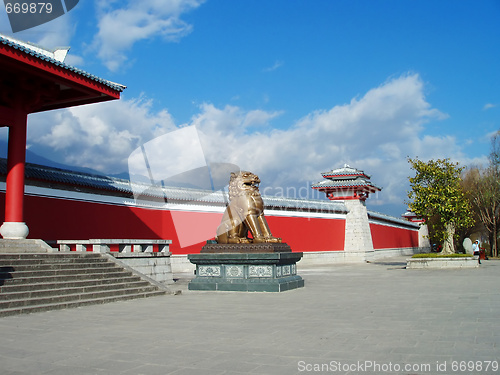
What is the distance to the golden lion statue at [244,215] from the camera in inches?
398

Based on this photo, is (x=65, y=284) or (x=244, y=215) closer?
(x=65, y=284)

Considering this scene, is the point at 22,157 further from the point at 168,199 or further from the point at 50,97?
the point at 168,199

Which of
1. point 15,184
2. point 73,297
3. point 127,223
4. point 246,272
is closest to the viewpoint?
point 73,297

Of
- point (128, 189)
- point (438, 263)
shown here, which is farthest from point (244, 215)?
point (438, 263)

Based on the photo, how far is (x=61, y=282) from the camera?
7.88 meters

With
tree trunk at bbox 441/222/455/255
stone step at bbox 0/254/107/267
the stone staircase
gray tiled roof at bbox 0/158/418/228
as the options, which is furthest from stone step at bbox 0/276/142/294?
tree trunk at bbox 441/222/455/255

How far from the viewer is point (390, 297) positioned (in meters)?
8.16

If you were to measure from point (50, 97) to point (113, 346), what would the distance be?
8645mm

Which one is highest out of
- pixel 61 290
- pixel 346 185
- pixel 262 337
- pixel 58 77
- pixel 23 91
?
pixel 58 77

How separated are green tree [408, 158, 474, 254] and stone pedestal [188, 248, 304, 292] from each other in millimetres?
9419

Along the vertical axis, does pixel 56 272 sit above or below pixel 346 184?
below

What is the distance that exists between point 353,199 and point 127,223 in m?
13.4

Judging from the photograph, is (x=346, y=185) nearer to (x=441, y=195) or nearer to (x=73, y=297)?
(x=441, y=195)

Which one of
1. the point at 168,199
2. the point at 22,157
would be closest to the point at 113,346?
the point at 22,157
